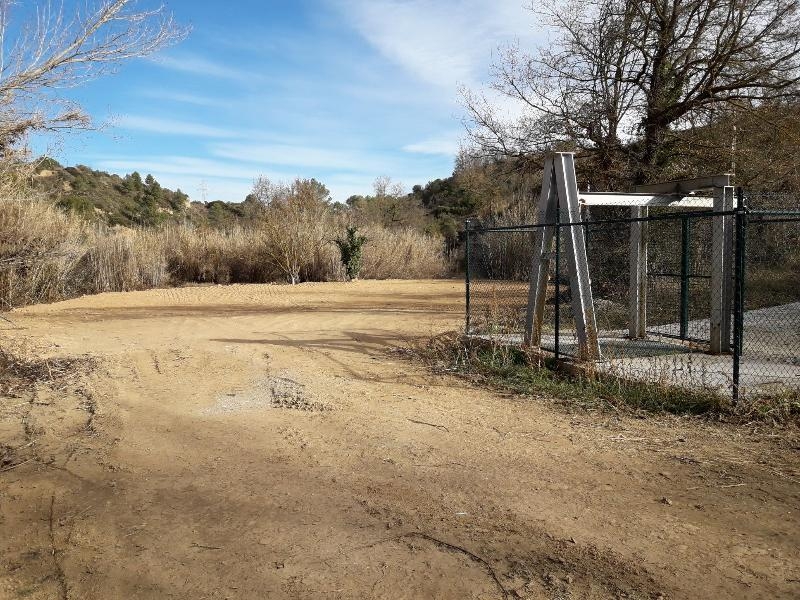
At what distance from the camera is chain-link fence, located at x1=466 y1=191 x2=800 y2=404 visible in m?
6.74

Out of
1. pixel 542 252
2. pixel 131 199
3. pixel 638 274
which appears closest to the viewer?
pixel 542 252

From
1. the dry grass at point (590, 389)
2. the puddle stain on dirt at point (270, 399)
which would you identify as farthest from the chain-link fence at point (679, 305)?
the puddle stain on dirt at point (270, 399)

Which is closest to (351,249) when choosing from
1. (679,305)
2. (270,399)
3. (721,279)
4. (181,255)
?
(181,255)

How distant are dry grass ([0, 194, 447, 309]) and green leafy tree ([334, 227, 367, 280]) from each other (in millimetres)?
292

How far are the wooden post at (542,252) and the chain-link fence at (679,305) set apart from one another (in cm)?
2

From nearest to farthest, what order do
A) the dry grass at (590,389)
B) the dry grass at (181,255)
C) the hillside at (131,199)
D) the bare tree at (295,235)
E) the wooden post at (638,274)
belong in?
1. the dry grass at (590,389)
2. the wooden post at (638,274)
3. the dry grass at (181,255)
4. the bare tree at (295,235)
5. the hillside at (131,199)

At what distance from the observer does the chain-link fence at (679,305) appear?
6.74 meters

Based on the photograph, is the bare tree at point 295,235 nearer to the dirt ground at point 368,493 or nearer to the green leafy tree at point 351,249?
the green leafy tree at point 351,249

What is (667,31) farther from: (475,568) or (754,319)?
(475,568)

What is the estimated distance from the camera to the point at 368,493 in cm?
431

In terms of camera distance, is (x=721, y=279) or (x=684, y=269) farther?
(x=684, y=269)

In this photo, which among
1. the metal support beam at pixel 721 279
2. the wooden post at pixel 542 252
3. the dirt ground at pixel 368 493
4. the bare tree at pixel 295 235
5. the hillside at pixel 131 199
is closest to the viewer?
the dirt ground at pixel 368 493

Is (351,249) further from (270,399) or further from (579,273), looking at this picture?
(270,399)

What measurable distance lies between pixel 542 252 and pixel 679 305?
5570 millimetres
